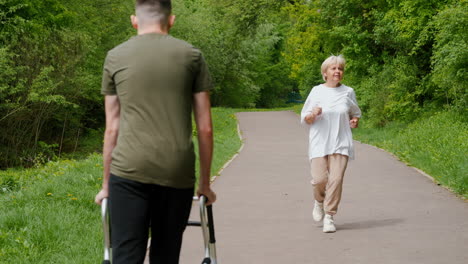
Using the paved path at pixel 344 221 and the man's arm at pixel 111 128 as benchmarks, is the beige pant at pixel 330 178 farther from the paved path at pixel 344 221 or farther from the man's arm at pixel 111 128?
the man's arm at pixel 111 128

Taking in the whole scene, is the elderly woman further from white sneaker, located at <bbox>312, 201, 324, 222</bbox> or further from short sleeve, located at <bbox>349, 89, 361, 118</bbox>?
white sneaker, located at <bbox>312, 201, 324, 222</bbox>

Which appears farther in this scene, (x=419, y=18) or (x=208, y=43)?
(x=208, y=43)

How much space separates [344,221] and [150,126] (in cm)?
560

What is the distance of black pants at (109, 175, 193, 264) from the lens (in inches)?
139

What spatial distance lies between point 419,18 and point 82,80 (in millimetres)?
11909

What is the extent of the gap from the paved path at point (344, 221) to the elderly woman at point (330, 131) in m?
0.42

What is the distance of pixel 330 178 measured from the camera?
316 inches

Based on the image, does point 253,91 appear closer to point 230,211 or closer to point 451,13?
point 451,13

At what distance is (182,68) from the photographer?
3.48 metres

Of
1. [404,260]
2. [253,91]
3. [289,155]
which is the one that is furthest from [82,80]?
[253,91]

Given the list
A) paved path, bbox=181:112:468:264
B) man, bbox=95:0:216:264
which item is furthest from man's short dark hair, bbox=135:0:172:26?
paved path, bbox=181:112:468:264

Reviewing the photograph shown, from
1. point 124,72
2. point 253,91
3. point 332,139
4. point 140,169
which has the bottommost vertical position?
point 253,91

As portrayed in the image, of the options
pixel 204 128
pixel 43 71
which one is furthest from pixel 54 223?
pixel 43 71

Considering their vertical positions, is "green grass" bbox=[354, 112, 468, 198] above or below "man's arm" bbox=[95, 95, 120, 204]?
below
